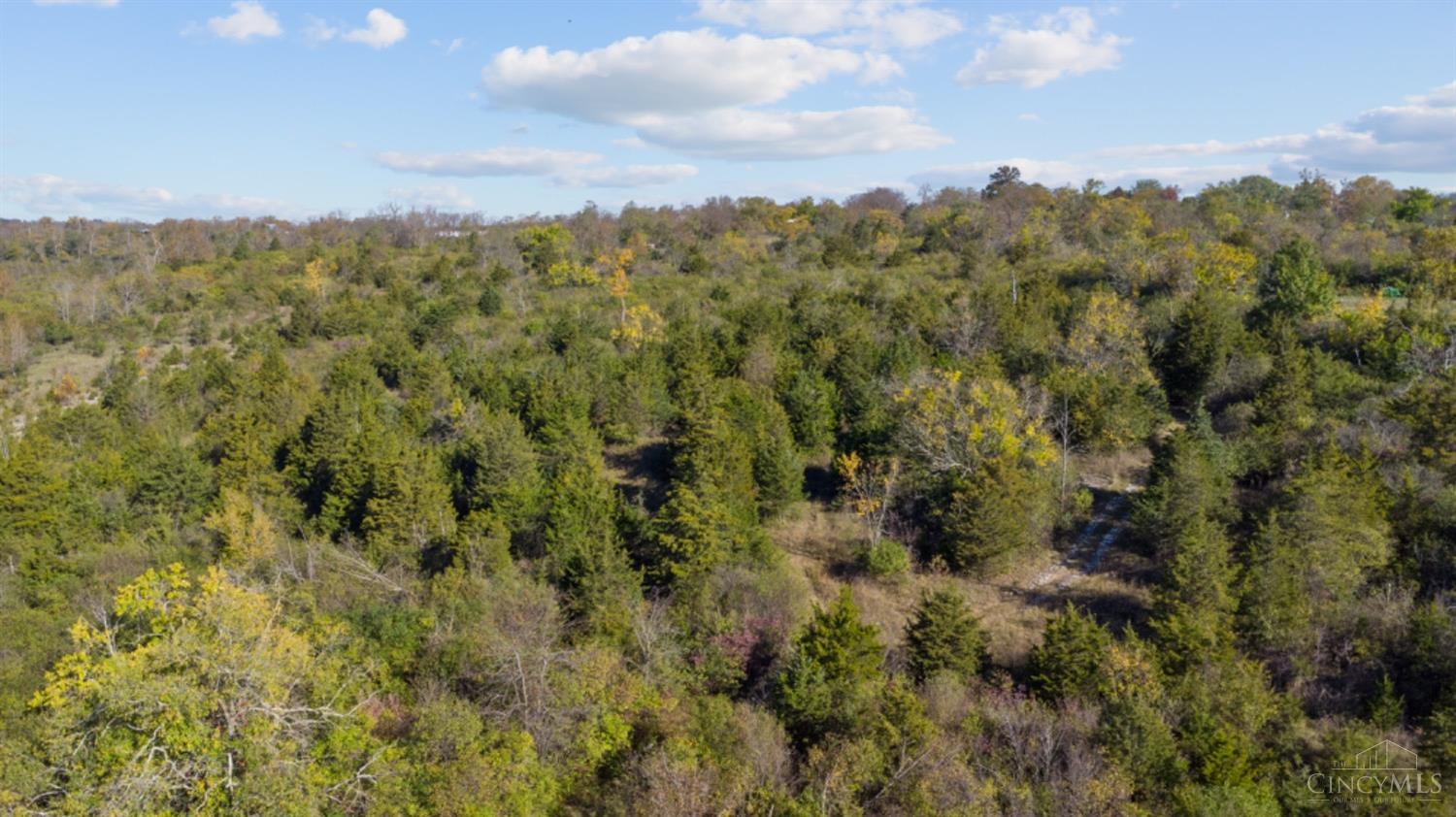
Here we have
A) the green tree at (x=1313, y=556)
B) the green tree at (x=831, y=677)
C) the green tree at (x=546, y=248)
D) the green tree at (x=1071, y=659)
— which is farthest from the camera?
the green tree at (x=546, y=248)

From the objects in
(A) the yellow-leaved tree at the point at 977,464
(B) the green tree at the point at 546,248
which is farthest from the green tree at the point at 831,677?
(B) the green tree at the point at 546,248

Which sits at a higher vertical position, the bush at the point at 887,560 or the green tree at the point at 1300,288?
the green tree at the point at 1300,288

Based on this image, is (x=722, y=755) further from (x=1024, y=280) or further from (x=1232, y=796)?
(x=1024, y=280)

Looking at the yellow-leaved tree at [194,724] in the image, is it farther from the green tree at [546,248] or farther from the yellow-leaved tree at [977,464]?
the green tree at [546,248]

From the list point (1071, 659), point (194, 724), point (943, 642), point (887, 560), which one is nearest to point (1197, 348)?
point (887, 560)

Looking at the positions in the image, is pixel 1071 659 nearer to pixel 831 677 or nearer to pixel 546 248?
pixel 831 677

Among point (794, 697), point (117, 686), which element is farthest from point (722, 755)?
point (117, 686)

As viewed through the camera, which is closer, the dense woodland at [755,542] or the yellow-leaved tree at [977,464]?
the dense woodland at [755,542]

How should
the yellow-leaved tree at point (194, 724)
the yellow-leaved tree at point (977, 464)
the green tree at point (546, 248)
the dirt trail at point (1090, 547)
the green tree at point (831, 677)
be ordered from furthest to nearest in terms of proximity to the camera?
the green tree at point (546, 248)
the dirt trail at point (1090, 547)
the yellow-leaved tree at point (977, 464)
the green tree at point (831, 677)
the yellow-leaved tree at point (194, 724)
